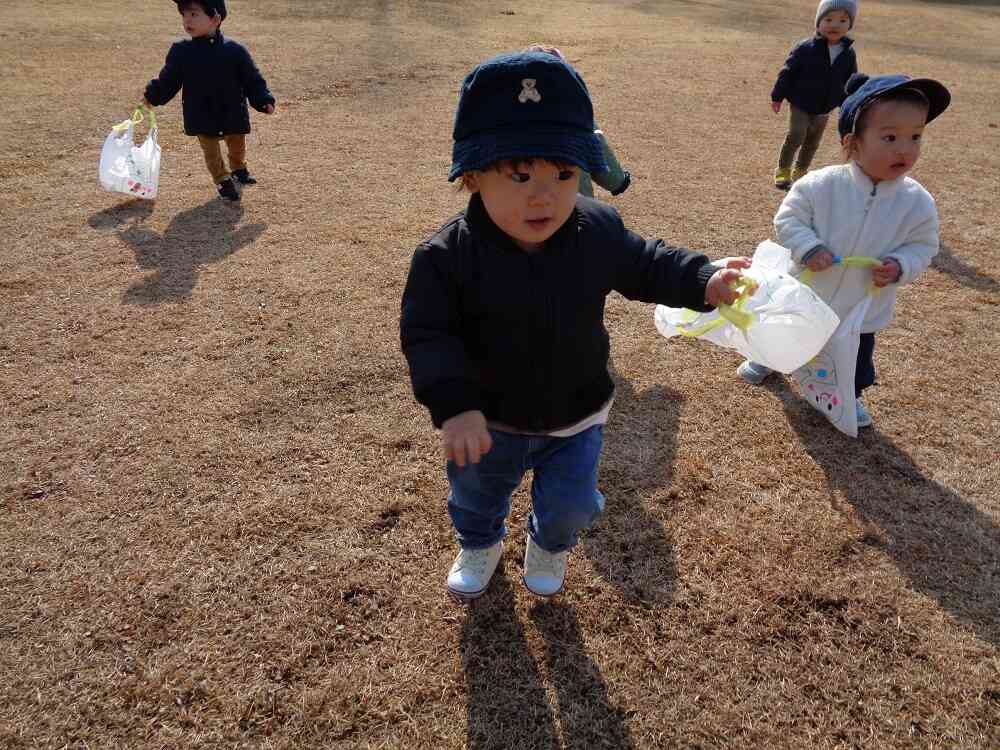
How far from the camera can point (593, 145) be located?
139 cm

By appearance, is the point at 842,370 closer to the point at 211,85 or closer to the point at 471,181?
the point at 471,181

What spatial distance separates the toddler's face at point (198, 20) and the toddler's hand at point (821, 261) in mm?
4288

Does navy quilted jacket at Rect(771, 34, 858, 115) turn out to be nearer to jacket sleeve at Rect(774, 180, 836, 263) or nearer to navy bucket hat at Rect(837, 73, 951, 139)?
navy bucket hat at Rect(837, 73, 951, 139)

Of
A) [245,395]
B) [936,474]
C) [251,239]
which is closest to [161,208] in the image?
[251,239]

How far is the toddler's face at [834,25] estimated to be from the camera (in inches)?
192

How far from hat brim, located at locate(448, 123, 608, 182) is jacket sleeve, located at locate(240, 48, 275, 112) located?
13.7 ft

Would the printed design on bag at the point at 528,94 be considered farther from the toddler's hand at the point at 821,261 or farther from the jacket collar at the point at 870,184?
the jacket collar at the point at 870,184

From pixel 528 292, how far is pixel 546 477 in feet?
1.77

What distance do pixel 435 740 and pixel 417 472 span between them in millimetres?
993

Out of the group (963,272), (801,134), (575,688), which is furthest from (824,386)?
(801,134)

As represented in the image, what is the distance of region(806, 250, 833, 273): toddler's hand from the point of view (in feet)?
7.70

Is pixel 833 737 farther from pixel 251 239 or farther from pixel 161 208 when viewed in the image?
pixel 161 208

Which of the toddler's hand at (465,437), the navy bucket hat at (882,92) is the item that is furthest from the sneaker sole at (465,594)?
the navy bucket hat at (882,92)

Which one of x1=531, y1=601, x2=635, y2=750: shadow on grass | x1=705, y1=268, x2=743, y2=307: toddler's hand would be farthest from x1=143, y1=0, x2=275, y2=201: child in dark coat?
x1=705, y1=268, x2=743, y2=307: toddler's hand
